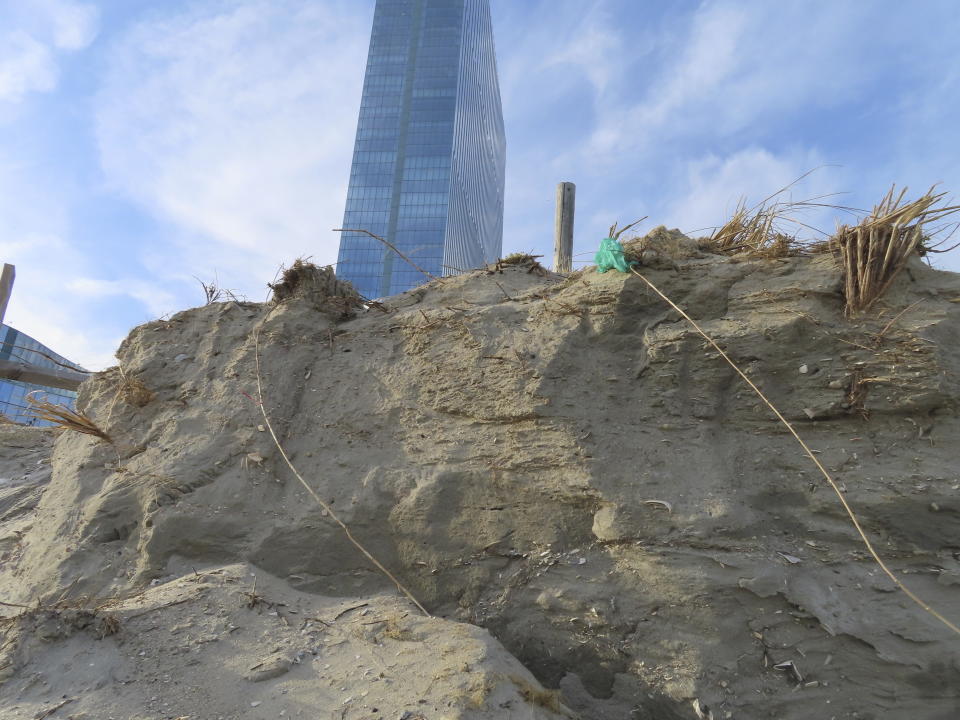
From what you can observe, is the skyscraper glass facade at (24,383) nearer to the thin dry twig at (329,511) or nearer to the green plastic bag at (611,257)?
the thin dry twig at (329,511)

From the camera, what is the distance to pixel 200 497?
3518 mm

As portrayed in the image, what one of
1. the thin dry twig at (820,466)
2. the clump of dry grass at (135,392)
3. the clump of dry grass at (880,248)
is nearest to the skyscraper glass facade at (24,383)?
the clump of dry grass at (135,392)

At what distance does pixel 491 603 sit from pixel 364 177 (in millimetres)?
61813

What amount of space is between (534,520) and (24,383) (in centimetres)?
965

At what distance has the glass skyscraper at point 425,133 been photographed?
5322 cm

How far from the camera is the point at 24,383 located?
913 cm

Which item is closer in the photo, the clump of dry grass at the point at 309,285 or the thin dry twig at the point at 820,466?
the thin dry twig at the point at 820,466

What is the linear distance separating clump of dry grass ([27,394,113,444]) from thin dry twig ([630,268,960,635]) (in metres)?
3.74

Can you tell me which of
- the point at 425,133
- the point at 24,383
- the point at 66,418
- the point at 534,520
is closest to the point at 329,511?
the point at 534,520

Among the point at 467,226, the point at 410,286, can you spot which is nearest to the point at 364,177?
the point at 467,226

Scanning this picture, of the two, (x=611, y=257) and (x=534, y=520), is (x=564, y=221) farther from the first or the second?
(x=534, y=520)

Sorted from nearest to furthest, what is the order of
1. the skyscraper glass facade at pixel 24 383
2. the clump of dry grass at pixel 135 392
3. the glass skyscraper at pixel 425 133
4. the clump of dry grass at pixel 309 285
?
the clump of dry grass at pixel 135 392
the clump of dry grass at pixel 309 285
the skyscraper glass facade at pixel 24 383
the glass skyscraper at pixel 425 133

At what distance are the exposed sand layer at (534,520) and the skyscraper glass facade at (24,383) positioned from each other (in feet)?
4.07

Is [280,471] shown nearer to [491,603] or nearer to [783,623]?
[491,603]
